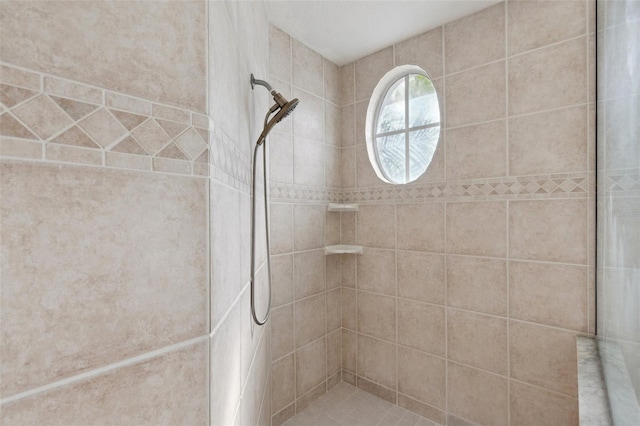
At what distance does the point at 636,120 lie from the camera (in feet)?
2.43

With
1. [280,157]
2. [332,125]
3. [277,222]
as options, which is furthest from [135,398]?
[332,125]

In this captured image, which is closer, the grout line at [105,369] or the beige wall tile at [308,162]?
the grout line at [105,369]

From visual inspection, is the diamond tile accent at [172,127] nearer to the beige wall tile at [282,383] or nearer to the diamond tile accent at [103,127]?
the diamond tile accent at [103,127]

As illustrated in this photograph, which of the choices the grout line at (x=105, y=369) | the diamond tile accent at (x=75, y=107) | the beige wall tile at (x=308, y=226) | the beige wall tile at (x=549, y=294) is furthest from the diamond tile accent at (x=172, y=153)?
the beige wall tile at (x=549, y=294)

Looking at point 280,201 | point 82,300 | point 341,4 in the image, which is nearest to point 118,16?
point 82,300

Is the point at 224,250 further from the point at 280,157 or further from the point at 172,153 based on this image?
the point at 280,157

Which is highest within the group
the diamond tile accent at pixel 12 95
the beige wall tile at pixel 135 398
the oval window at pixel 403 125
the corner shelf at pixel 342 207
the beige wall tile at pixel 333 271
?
the oval window at pixel 403 125

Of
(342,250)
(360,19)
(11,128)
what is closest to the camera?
(11,128)

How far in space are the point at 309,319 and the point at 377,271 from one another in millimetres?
588

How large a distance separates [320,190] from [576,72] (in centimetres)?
152

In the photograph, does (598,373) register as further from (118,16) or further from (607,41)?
(118,16)

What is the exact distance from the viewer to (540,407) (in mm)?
1453

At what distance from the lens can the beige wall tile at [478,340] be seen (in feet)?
5.15

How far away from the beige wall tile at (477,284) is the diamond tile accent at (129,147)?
5.60 feet
